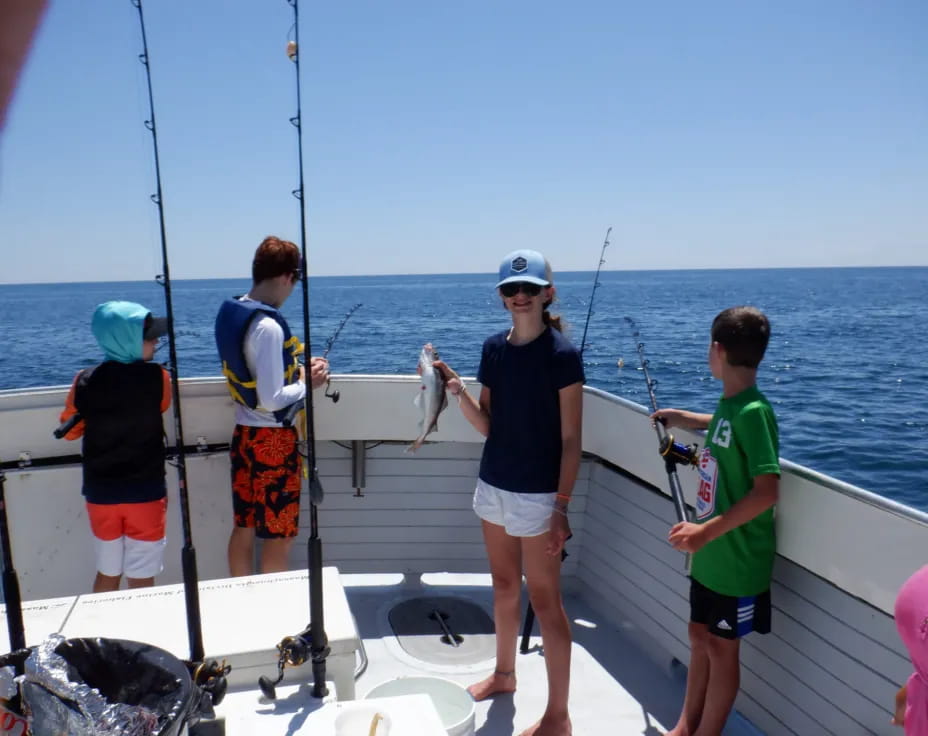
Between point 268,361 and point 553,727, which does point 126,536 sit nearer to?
point 268,361

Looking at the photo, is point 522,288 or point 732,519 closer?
point 732,519

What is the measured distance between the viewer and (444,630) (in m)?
3.76

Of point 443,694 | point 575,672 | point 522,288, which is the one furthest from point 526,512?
point 575,672

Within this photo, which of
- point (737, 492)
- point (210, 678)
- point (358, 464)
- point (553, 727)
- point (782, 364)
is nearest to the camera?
point (210, 678)

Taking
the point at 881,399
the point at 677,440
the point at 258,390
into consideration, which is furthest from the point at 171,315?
the point at 881,399

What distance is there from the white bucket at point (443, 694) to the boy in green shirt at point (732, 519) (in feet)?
2.90

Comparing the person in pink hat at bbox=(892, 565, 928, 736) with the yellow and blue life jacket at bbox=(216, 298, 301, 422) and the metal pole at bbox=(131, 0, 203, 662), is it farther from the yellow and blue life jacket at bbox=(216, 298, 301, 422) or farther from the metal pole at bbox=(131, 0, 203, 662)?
the yellow and blue life jacket at bbox=(216, 298, 301, 422)

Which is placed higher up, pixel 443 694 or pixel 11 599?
pixel 11 599

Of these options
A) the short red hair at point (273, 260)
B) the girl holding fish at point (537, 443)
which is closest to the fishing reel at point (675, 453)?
the girl holding fish at point (537, 443)

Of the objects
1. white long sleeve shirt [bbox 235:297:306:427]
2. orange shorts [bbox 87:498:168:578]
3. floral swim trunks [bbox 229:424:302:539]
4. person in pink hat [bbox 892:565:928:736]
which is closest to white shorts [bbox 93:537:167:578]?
orange shorts [bbox 87:498:168:578]

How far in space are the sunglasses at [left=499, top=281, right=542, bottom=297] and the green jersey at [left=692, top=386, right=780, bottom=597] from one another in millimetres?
772

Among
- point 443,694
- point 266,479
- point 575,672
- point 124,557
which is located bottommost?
point 575,672

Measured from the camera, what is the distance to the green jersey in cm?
238

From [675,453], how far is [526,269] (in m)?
0.93
